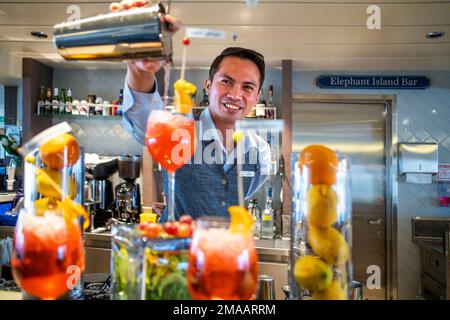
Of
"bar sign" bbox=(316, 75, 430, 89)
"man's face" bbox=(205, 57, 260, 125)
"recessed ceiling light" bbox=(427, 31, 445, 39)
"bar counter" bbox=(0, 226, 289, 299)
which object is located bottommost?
"bar counter" bbox=(0, 226, 289, 299)

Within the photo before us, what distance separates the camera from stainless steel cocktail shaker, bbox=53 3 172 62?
2.14 ft

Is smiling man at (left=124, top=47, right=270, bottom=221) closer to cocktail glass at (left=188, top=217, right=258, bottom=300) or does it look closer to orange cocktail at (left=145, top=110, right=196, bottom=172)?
orange cocktail at (left=145, top=110, right=196, bottom=172)

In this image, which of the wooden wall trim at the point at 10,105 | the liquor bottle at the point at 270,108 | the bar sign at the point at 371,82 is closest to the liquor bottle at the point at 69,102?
the wooden wall trim at the point at 10,105

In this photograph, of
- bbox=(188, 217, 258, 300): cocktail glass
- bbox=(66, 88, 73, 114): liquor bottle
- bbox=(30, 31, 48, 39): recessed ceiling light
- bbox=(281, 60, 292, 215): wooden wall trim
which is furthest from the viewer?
bbox=(66, 88, 73, 114): liquor bottle

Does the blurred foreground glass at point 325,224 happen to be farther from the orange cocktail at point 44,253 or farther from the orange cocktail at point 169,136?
the orange cocktail at point 44,253

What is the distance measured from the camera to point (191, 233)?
0.60 metres

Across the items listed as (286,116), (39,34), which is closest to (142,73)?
(39,34)

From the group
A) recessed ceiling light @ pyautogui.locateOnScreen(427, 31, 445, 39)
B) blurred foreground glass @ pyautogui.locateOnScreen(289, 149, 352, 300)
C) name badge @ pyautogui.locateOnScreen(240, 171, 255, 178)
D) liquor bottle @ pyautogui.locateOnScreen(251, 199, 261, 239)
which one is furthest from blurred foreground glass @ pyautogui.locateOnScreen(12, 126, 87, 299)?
recessed ceiling light @ pyautogui.locateOnScreen(427, 31, 445, 39)

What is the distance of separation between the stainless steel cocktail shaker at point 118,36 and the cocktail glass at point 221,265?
1.08 feet

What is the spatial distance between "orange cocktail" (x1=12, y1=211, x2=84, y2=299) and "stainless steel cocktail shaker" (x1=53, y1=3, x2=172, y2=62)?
294mm

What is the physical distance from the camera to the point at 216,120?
1460 millimetres

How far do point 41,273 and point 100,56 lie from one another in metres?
0.38
